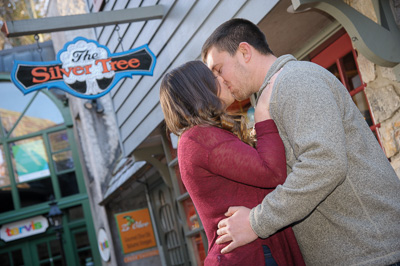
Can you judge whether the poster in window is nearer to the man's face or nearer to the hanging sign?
the hanging sign

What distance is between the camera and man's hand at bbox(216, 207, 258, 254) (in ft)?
5.62

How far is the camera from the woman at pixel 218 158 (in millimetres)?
1738

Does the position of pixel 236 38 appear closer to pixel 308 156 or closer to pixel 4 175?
pixel 308 156

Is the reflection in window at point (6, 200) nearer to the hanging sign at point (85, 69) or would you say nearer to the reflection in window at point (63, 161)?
the reflection in window at point (63, 161)

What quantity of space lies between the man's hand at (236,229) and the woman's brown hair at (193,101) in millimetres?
340

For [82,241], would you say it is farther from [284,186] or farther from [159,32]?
[284,186]

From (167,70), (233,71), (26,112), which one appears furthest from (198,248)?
(26,112)

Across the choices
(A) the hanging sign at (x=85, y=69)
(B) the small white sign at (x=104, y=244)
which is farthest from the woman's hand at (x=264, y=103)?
(B) the small white sign at (x=104, y=244)

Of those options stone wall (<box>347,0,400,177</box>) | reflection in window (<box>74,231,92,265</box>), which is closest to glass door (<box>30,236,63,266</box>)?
reflection in window (<box>74,231,92,265</box>)

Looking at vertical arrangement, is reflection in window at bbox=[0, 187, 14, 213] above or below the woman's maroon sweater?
above

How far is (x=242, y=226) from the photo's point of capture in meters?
1.71

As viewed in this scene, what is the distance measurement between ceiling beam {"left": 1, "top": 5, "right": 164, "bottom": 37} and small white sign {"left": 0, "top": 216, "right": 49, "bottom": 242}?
12.7 metres

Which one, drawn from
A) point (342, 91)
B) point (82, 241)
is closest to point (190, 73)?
point (342, 91)

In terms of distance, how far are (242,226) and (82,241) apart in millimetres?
15604
